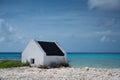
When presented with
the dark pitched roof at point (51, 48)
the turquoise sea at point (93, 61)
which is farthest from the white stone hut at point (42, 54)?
the turquoise sea at point (93, 61)

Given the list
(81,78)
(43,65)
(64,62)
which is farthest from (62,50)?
(81,78)

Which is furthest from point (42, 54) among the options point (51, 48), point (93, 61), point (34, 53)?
point (93, 61)

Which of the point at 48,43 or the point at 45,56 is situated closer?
the point at 45,56

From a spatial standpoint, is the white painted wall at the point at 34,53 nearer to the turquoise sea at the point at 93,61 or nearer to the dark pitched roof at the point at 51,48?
the dark pitched roof at the point at 51,48

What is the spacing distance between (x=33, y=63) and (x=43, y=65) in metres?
1.28

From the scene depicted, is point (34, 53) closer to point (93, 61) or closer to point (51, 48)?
point (51, 48)

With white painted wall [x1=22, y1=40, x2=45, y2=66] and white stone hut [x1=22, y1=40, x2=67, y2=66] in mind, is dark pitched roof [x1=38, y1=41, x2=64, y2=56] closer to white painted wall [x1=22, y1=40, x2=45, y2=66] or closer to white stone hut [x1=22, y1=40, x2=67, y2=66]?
white stone hut [x1=22, y1=40, x2=67, y2=66]

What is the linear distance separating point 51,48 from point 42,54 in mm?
1824

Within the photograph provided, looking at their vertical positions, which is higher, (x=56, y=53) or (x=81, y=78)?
(x=56, y=53)

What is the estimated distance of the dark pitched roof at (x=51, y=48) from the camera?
29975 mm

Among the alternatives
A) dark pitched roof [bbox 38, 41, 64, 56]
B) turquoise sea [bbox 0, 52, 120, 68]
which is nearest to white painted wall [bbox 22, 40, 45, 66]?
dark pitched roof [bbox 38, 41, 64, 56]

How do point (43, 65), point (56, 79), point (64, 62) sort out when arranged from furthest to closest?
1. point (64, 62)
2. point (43, 65)
3. point (56, 79)

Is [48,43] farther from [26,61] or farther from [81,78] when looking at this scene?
[81,78]

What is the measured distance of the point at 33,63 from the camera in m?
30.1
